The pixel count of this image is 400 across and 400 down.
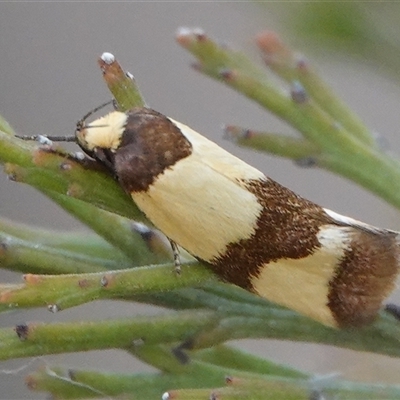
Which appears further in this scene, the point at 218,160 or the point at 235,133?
the point at 235,133

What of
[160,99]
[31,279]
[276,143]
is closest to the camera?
[31,279]

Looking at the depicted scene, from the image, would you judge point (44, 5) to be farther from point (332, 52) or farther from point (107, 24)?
point (332, 52)

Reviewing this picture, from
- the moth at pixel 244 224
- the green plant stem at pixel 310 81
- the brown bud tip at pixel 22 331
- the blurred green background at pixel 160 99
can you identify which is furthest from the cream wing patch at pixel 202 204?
the blurred green background at pixel 160 99

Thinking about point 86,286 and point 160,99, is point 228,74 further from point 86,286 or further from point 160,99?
point 160,99

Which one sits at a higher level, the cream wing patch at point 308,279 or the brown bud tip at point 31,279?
the cream wing patch at point 308,279

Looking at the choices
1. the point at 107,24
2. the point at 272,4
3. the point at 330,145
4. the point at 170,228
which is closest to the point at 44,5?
the point at 107,24

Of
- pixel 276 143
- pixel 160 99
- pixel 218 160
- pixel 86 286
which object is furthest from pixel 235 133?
pixel 160 99

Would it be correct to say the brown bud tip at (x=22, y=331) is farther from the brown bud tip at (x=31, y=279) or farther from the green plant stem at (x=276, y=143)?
the green plant stem at (x=276, y=143)
